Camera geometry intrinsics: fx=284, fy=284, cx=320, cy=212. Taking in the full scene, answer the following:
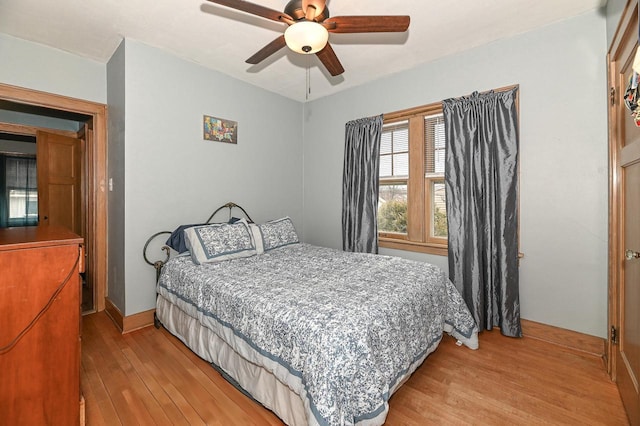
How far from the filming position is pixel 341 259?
8.70 ft


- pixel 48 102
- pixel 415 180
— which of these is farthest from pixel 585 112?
pixel 48 102

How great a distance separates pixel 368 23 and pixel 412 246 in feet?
7.53

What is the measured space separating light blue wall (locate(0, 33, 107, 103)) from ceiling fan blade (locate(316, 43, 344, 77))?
2535 millimetres

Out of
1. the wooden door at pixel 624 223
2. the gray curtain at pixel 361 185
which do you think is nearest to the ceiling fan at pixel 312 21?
the wooden door at pixel 624 223

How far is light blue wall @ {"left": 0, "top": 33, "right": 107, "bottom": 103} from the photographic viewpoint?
101 inches

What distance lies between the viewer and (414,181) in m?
3.26

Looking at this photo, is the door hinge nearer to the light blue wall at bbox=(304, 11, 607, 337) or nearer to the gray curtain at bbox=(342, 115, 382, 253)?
the light blue wall at bbox=(304, 11, 607, 337)

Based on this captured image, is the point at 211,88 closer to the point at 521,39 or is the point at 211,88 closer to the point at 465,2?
the point at 465,2

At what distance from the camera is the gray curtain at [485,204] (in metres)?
2.55

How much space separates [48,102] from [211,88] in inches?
59.8

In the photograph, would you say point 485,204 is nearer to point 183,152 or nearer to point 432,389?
point 432,389

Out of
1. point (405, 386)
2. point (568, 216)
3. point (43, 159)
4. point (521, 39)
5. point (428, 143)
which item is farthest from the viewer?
point (43, 159)

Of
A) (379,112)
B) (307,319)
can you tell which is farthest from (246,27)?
(307,319)

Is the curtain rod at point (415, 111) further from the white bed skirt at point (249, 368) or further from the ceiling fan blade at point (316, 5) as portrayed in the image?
the white bed skirt at point (249, 368)
